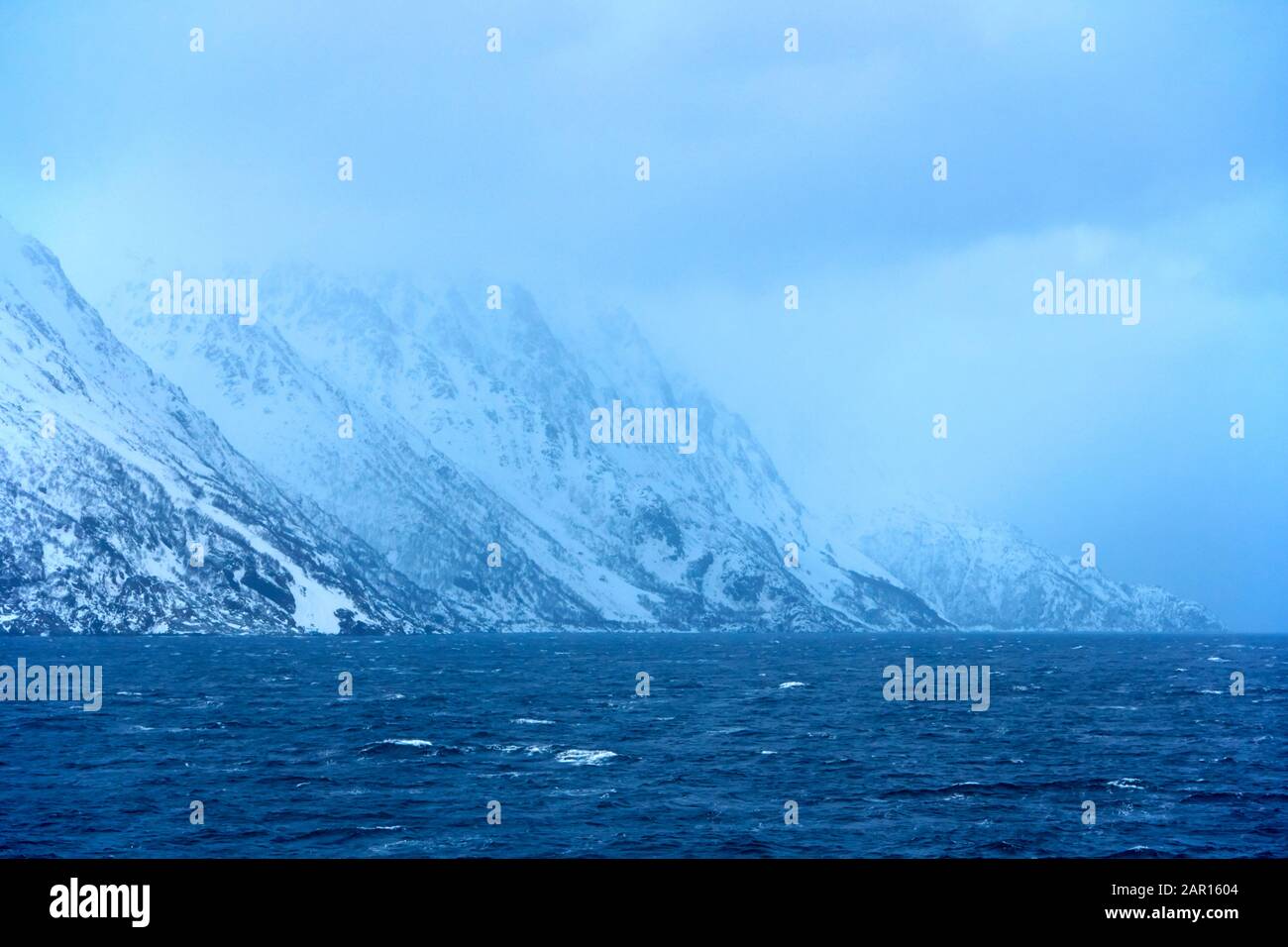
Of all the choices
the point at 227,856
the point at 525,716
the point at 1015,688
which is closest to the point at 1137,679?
the point at 1015,688

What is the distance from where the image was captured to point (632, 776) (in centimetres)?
7319

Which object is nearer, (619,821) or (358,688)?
(619,821)

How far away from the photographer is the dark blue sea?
5456 centimetres

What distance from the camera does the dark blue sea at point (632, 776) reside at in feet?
179

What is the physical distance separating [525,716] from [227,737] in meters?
28.1
